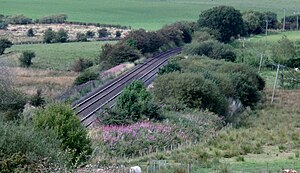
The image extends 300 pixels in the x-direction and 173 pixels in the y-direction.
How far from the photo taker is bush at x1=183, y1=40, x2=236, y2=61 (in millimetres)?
88625

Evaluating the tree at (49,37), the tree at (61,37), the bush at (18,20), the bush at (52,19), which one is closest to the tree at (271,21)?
the bush at (52,19)

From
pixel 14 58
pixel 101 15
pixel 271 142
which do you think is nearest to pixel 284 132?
pixel 271 142

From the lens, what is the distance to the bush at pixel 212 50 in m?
88.6

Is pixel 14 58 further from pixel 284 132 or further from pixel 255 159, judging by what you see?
pixel 255 159

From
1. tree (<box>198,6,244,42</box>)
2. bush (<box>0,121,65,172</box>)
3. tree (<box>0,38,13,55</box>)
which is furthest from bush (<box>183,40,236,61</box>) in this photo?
bush (<box>0,121,65,172</box>)

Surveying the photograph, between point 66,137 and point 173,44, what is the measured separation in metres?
82.3

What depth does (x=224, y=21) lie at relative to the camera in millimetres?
119938

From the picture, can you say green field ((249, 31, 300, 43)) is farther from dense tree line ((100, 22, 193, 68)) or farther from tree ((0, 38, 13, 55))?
tree ((0, 38, 13, 55))

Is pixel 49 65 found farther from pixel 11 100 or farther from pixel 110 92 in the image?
pixel 11 100

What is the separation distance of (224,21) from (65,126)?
310 feet

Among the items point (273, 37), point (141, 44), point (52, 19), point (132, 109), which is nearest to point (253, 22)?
point (273, 37)

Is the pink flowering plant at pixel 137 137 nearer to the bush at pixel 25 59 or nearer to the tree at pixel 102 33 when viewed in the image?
the bush at pixel 25 59

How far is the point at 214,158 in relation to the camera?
31859 mm

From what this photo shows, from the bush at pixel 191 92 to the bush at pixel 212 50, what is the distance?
3710 centimetres
